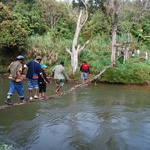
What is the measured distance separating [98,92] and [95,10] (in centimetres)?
1331

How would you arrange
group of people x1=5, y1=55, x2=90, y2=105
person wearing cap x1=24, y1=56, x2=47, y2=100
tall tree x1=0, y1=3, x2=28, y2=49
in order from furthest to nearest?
tall tree x1=0, y1=3, x2=28, y2=49 → person wearing cap x1=24, y1=56, x2=47, y2=100 → group of people x1=5, y1=55, x2=90, y2=105

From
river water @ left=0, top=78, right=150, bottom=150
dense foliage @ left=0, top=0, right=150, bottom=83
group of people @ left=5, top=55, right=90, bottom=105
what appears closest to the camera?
river water @ left=0, top=78, right=150, bottom=150

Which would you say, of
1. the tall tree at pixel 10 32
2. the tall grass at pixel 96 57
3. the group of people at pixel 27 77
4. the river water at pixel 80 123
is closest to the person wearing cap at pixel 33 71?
the group of people at pixel 27 77

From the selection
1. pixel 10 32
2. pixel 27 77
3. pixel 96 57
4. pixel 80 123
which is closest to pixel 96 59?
pixel 96 57

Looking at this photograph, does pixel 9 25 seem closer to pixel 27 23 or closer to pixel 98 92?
pixel 27 23

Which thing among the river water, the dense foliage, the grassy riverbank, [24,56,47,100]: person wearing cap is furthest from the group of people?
the dense foliage

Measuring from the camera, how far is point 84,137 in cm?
603

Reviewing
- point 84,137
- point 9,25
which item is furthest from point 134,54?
point 84,137

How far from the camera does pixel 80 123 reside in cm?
712

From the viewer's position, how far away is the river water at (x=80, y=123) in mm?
5688

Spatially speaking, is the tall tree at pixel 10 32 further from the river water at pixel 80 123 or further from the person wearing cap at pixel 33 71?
the person wearing cap at pixel 33 71

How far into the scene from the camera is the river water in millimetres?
5688

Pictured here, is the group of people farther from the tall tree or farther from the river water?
the tall tree

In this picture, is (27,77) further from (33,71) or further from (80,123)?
(80,123)
